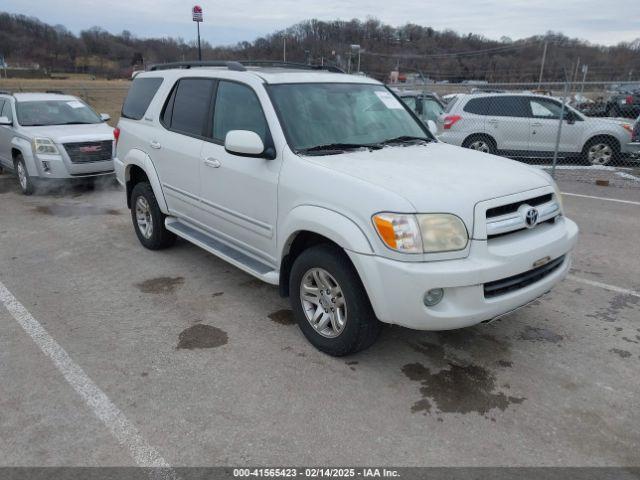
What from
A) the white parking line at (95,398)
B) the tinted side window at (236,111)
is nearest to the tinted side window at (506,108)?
the tinted side window at (236,111)

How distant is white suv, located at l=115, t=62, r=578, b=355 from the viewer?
2975 millimetres

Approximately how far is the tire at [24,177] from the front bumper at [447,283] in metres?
7.59

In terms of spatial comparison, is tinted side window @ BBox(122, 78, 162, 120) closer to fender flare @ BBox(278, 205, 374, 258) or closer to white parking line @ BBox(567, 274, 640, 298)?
fender flare @ BBox(278, 205, 374, 258)

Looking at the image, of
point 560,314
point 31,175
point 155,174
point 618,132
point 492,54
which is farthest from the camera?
point 492,54

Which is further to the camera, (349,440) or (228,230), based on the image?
(228,230)

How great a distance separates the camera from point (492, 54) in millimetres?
57719

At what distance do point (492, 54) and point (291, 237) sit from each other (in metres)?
61.2

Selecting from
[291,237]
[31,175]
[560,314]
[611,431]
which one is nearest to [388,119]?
[291,237]

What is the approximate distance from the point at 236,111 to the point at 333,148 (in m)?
0.98

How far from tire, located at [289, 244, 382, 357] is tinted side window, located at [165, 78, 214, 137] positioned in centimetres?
178

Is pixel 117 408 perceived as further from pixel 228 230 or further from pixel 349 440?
pixel 228 230

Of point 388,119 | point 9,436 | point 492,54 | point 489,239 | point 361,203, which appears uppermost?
point 492,54

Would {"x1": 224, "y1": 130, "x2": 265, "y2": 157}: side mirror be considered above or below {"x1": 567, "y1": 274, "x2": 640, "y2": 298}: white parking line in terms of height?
above

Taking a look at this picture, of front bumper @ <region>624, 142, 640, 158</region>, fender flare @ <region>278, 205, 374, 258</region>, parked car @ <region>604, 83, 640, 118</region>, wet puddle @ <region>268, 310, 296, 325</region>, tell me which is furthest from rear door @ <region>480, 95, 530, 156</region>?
fender flare @ <region>278, 205, 374, 258</region>
